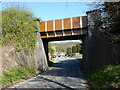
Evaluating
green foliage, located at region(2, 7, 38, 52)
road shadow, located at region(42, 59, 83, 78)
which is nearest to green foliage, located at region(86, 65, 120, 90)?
road shadow, located at region(42, 59, 83, 78)

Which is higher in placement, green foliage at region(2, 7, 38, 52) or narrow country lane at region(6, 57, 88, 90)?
green foliage at region(2, 7, 38, 52)

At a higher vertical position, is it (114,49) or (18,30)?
(18,30)

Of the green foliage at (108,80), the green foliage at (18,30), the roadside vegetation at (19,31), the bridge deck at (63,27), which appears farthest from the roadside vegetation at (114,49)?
the green foliage at (18,30)

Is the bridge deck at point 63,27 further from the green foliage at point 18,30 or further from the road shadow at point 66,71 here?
the road shadow at point 66,71

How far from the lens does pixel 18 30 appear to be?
51.8 feet

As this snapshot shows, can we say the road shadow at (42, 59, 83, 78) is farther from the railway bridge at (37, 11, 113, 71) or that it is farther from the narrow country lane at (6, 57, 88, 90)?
the railway bridge at (37, 11, 113, 71)

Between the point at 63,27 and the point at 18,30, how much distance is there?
18.6 feet

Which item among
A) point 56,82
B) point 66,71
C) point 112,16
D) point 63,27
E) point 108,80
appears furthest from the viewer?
point 63,27

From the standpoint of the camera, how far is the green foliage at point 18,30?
15.0 meters

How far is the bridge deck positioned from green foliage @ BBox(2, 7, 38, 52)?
200 cm

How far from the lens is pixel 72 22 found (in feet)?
55.6

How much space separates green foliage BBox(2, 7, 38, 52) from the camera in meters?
15.0

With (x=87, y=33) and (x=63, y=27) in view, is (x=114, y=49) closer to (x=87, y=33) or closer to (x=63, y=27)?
(x=87, y=33)

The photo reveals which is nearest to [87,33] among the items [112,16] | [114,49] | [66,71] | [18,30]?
[114,49]
